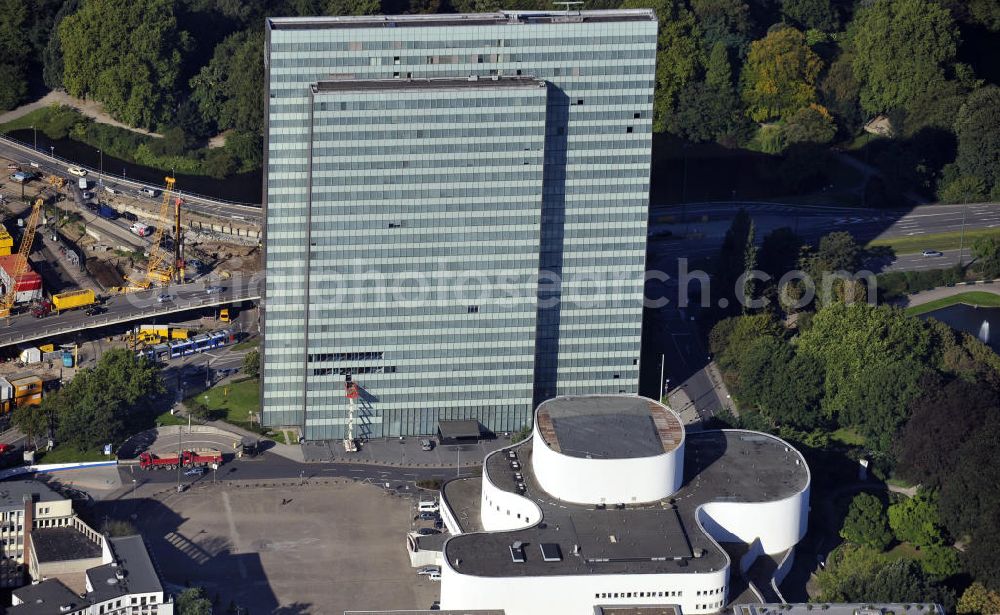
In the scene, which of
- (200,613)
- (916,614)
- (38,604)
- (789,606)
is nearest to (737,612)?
(789,606)

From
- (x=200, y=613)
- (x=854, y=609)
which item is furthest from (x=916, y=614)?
(x=200, y=613)

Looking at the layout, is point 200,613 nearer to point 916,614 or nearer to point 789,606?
point 789,606

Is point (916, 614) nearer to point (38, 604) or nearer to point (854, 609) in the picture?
point (854, 609)

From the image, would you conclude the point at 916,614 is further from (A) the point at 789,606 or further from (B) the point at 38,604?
(B) the point at 38,604

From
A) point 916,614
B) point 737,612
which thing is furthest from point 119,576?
point 916,614

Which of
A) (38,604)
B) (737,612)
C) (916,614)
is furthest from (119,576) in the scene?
(916,614)
